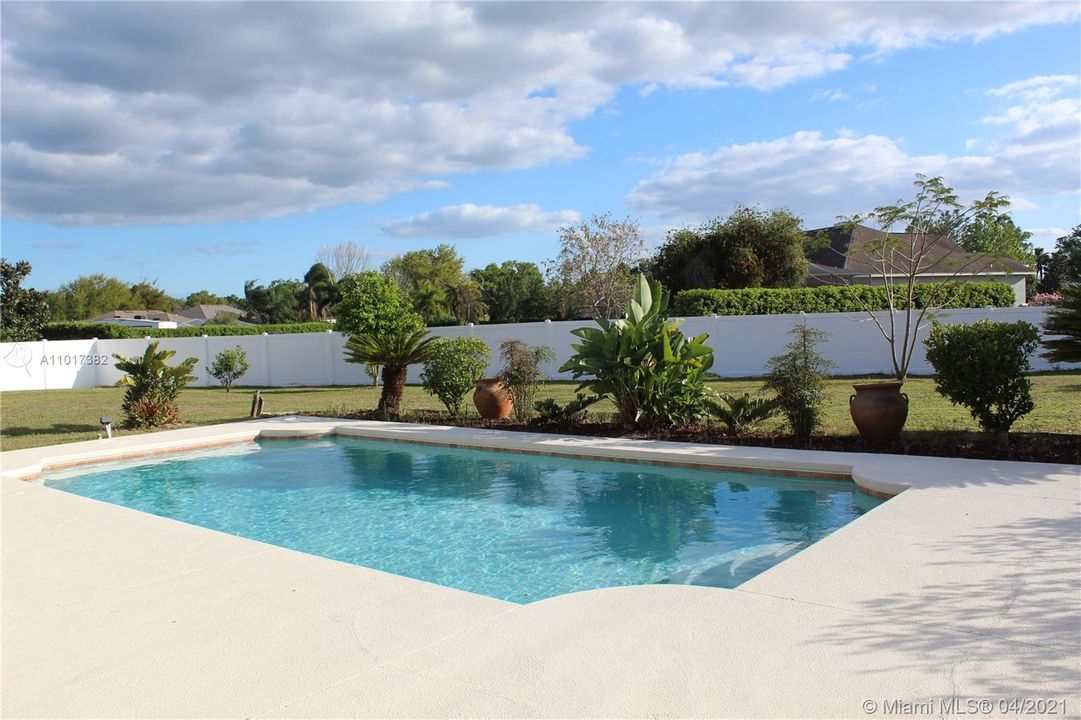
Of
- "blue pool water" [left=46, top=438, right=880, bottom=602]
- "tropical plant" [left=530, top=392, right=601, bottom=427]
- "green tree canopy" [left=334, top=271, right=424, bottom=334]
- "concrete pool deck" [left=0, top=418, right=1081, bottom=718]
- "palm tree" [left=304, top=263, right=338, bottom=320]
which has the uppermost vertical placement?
"palm tree" [left=304, top=263, right=338, bottom=320]

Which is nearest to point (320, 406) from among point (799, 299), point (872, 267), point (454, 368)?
point (454, 368)

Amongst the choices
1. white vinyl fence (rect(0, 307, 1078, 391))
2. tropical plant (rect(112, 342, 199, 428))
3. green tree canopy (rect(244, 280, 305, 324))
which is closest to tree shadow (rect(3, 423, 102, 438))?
tropical plant (rect(112, 342, 199, 428))

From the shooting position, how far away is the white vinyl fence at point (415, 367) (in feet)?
69.8

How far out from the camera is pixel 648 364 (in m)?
11.9

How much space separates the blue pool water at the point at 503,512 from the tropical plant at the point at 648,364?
1.64 meters

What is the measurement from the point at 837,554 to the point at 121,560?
18.6ft

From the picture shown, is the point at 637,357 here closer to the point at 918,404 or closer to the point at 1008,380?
the point at 1008,380

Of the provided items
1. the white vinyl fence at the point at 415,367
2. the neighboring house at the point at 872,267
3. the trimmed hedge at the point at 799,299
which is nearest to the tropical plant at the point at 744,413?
the white vinyl fence at the point at 415,367

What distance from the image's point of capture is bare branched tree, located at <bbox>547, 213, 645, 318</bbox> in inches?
1375

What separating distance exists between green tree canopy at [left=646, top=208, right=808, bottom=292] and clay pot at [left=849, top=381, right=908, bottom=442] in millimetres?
20400

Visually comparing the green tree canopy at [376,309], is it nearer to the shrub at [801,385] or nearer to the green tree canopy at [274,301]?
the shrub at [801,385]

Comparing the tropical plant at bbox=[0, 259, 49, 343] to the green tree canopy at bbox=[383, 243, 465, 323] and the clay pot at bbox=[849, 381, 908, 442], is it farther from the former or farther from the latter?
the clay pot at bbox=[849, 381, 908, 442]

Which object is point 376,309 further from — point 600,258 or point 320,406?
point 600,258

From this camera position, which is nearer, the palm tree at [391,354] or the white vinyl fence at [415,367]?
the palm tree at [391,354]
